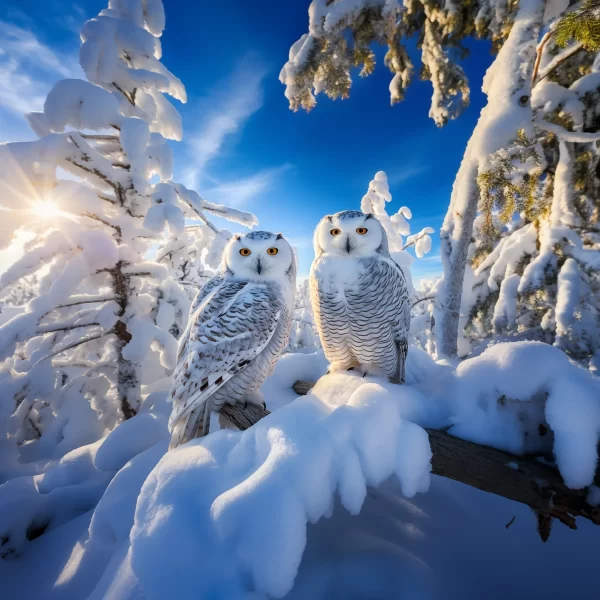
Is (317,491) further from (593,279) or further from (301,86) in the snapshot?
(301,86)

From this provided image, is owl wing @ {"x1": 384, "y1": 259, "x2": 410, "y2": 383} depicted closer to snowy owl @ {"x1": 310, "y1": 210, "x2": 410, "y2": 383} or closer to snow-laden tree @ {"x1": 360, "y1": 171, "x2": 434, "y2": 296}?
snowy owl @ {"x1": 310, "y1": 210, "x2": 410, "y2": 383}

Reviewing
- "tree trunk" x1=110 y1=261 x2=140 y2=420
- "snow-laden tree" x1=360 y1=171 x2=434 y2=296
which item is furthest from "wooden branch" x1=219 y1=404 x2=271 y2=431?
"snow-laden tree" x1=360 y1=171 x2=434 y2=296

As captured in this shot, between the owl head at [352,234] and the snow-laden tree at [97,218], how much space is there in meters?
1.79

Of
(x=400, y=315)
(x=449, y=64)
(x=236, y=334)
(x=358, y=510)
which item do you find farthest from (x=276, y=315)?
(x=449, y=64)

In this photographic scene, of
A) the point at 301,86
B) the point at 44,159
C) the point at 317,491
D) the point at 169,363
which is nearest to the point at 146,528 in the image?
A: the point at 317,491

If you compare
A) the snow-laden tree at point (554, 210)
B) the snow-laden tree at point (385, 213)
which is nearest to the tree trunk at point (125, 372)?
A: the snow-laden tree at point (554, 210)

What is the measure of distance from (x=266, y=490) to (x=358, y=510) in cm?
36

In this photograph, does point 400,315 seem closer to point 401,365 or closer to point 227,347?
point 401,365

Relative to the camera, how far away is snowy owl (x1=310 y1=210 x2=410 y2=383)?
199 centimetres

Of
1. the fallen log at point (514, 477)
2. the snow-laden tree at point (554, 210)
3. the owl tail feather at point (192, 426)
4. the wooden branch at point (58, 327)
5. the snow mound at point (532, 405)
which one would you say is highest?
the snow-laden tree at point (554, 210)

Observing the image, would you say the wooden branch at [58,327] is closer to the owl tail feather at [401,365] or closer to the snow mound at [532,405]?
the owl tail feather at [401,365]

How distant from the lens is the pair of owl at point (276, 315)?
1.92 metres

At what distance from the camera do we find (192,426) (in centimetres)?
202

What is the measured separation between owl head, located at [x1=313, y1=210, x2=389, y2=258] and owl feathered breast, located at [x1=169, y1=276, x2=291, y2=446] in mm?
586
